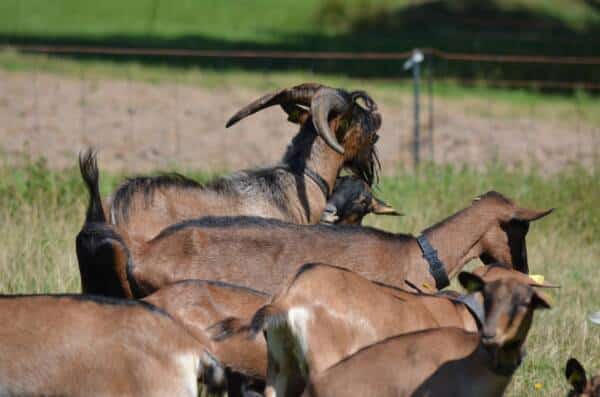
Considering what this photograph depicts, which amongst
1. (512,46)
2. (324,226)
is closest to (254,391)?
(324,226)

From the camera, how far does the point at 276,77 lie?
985 inches

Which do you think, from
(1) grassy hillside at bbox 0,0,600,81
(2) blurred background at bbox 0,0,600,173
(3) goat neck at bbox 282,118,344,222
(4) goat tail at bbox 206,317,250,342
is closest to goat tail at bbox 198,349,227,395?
(4) goat tail at bbox 206,317,250,342

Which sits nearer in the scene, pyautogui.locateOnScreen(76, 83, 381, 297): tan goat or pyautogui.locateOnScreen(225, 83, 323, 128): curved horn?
pyautogui.locateOnScreen(76, 83, 381, 297): tan goat

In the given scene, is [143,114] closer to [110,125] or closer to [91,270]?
[110,125]

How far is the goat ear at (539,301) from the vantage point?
604cm

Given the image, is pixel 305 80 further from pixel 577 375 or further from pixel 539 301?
pixel 539 301

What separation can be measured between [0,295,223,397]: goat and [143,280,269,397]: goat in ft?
2.24

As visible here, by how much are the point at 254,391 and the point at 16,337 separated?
1648 mm

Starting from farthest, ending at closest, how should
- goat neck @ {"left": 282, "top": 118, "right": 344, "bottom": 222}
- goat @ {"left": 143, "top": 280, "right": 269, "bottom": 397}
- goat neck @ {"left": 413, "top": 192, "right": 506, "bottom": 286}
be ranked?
goat neck @ {"left": 282, "top": 118, "right": 344, "bottom": 222}
goat neck @ {"left": 413, "top": 192, "right": 506, "bottom": 286}
goat @ {"left": 143, "top": 280, "right": 269, "bottom": 397}

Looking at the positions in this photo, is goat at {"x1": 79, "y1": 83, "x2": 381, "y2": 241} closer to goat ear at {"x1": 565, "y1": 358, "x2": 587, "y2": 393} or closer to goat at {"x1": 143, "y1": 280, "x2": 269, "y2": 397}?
goat at {"x1": 143, "y1": 280, "x2": 269, "y2": 397}

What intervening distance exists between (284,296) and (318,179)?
10.8ft

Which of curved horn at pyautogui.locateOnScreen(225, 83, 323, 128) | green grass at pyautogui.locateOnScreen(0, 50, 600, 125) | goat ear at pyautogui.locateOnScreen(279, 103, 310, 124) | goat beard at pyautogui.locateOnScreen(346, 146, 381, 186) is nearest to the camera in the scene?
curved horn at pyautogui.locateOnScreen(225, 83, 323, 128)

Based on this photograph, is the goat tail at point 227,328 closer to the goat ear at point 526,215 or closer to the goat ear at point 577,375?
the goat ear at point 577,375

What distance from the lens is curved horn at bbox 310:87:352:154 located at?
9.55 metres
